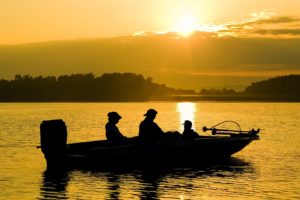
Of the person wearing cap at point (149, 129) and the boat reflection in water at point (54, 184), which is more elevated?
the person wearing cap at point (149, 129)

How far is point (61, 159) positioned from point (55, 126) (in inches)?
65.1

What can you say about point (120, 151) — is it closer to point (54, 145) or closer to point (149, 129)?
point (149, 129)

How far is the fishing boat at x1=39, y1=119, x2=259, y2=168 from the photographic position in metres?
27.6

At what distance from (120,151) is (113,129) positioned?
1.11m

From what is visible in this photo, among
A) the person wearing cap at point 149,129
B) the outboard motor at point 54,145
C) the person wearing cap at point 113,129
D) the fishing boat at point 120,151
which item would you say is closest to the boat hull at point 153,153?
the fishing boat at point 120,151

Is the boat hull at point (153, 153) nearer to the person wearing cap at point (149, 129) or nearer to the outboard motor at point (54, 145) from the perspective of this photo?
the outboard motor at point (54, 145)

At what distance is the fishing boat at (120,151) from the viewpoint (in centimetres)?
2759

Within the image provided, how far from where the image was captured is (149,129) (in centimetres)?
2805

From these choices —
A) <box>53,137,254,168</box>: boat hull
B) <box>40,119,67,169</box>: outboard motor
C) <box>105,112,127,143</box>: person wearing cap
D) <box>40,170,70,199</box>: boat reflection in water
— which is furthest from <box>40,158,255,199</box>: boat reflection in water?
<box>105,112,127,143</box>: person wearing cap

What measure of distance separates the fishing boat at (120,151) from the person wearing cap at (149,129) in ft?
0.98

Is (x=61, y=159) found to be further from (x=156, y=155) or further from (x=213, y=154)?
(x=213, y=154)

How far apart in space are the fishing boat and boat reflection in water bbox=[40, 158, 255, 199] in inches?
17.0

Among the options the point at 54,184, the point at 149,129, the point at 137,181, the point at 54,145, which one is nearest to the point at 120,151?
the point at 149,129

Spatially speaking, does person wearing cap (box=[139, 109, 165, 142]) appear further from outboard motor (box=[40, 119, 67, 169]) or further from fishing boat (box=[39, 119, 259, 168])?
outboard motor (box=[40, 119, 67, 169])
